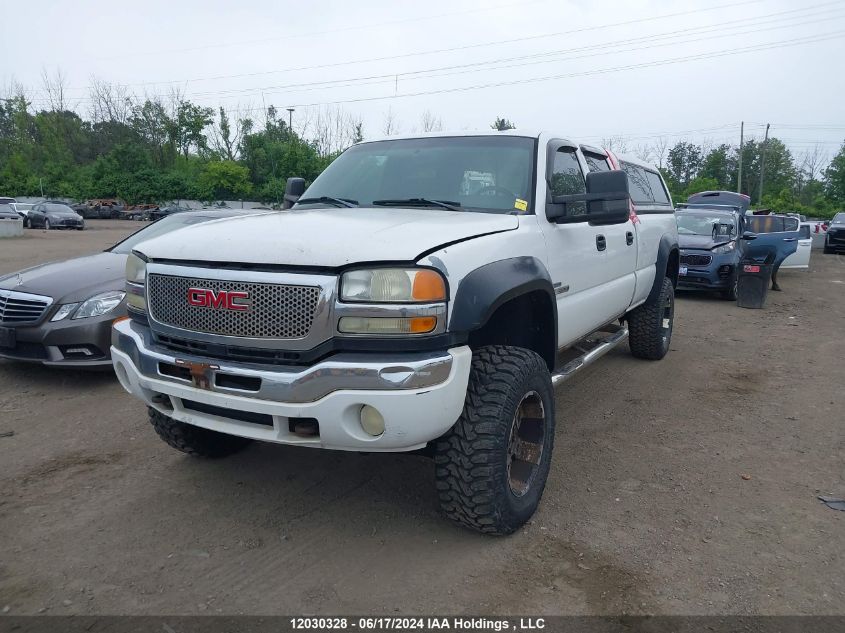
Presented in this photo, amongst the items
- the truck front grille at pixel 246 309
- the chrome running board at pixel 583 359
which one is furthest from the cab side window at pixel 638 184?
the truck front grille at pixel 246 309

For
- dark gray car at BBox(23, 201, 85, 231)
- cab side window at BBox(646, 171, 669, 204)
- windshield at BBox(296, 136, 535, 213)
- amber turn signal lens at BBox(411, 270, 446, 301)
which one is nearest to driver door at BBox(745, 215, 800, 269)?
cab side window at BBox(646, 171, 669, 204)

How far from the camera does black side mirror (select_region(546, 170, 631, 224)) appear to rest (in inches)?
136

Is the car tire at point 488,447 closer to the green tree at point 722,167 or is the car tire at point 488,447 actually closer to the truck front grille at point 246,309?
the truck front grille at point 246,309

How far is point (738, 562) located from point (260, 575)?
2132 millimetres

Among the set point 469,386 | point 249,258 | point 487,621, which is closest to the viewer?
point 487,621

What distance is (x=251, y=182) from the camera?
57906 mm

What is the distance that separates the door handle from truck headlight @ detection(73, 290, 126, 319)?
3.88 metres

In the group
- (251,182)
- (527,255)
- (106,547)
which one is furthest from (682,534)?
(251,182)

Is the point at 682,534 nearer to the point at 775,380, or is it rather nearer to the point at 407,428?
the point at 407,428

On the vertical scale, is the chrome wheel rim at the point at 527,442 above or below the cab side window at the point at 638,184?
below

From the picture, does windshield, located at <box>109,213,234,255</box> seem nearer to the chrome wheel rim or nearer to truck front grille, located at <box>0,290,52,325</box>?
truck front grille, located at <box>0,290,52,325</box>

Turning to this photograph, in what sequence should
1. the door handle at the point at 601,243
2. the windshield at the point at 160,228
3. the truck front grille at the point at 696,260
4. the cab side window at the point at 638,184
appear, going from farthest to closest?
the truck front grille at the point at 696,260, the windshield at the point at 160,228, the cab side window at the point at 638,184, the door handle at the point at 601,243

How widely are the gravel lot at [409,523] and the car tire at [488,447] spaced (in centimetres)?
20

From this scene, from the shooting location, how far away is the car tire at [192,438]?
139 inches
